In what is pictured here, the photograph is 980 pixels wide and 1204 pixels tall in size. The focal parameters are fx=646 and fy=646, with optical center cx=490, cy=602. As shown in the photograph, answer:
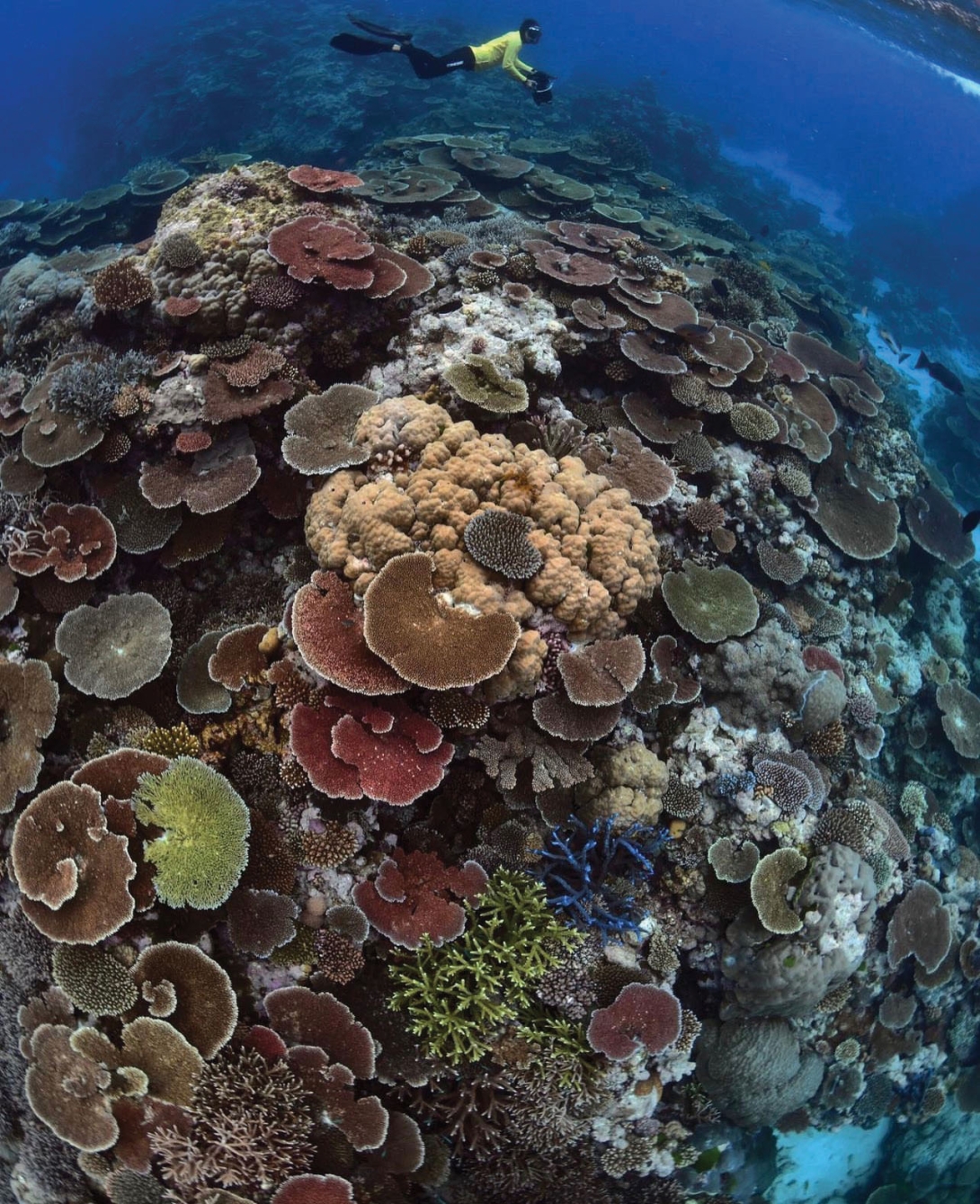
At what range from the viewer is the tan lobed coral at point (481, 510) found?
4785 millimetres

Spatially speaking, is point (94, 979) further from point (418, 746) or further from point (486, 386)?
Answer: point (486, 386)

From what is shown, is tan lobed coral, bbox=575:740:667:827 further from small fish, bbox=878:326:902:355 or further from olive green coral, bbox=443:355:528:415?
small fish, bbox=878:326:902:355

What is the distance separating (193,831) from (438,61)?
680 inches

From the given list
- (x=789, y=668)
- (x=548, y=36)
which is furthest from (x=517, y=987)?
(x=548, y=36)

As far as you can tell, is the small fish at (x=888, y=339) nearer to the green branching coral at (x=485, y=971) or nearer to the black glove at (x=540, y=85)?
the black glove at (x=540, y=85)

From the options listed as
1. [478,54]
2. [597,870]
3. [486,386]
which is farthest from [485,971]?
[478,54]

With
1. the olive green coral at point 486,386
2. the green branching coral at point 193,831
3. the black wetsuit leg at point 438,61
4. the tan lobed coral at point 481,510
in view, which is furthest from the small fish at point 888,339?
the green branching coral at point 193,831

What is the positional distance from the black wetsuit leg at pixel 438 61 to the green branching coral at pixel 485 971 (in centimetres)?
1688

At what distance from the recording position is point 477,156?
14766 millimetres

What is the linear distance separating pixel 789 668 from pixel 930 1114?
6833mm

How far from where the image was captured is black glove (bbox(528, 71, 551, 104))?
12781mm

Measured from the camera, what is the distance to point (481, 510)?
5.05m

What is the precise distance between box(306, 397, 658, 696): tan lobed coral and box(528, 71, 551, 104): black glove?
11.0 metres

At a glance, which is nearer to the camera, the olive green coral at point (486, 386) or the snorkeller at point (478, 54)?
the olive green coral at point (486, 386)
